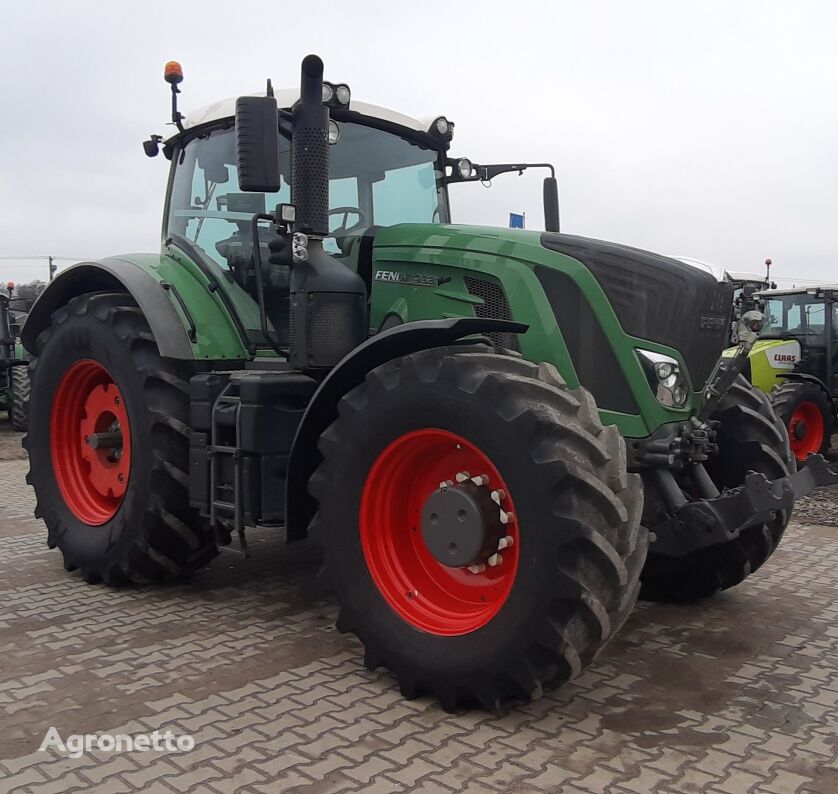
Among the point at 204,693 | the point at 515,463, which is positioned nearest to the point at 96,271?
the point at 204,693

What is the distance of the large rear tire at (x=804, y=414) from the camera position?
33.2ft

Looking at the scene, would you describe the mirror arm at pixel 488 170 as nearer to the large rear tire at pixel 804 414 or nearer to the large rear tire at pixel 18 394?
the large rear tire at pixel 804 414

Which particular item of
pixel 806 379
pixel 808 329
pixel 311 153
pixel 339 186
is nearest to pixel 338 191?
pixel 339 186

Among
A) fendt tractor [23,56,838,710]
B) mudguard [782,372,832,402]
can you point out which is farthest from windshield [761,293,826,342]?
fendt tractor [23,56,838,710]

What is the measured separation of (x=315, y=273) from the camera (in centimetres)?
410

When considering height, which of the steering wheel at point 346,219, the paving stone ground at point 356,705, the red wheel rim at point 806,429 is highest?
the steering wheel at point 346,219

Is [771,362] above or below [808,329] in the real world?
below

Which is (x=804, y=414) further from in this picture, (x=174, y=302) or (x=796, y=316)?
(x=174, y=302)

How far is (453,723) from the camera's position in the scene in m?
3.06

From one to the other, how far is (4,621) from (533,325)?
2.99 meters

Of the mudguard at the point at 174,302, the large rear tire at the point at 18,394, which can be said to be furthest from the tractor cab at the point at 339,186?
the large rear tire at the point at 18,394

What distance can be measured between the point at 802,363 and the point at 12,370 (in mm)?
11994

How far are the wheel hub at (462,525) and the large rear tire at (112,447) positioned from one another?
1732 millimetres

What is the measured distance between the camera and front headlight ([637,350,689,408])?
3561 millimetres
